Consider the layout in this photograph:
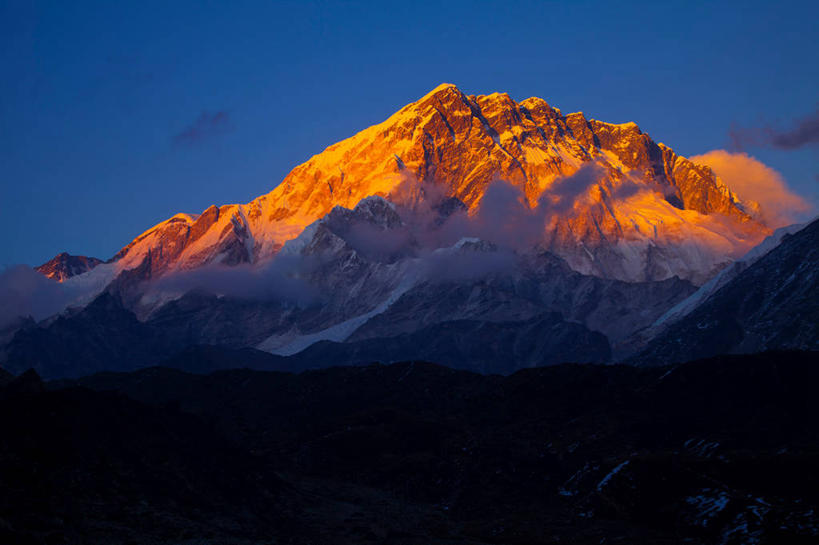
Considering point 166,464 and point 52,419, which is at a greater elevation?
point 52,419

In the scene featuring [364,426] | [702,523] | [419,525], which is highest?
[364,426]

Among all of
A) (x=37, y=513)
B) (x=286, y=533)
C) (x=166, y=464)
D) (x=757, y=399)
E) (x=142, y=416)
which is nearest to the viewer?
(x=37, y=513)

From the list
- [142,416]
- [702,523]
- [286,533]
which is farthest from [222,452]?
[702,523]

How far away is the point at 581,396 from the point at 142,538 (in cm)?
10909

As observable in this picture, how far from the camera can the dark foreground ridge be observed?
11594cm

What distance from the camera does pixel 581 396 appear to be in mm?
197875

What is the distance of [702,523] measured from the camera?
120 meters

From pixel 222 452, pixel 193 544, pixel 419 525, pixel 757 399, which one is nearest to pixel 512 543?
pixel 419 525

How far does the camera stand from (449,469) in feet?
552

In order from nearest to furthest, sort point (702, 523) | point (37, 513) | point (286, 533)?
1. point (37, 513)
2. point (702, 523)
3. point (286, 533)

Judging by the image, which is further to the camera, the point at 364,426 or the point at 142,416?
the point at 364,426

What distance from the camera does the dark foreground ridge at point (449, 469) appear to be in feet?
380

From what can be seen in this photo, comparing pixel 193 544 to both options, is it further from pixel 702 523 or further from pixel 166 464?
pixel 702 523

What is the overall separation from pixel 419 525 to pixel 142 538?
43.2m
